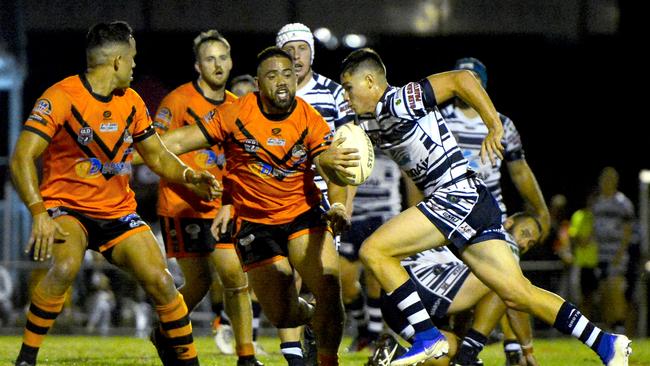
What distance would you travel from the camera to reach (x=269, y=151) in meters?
7.41

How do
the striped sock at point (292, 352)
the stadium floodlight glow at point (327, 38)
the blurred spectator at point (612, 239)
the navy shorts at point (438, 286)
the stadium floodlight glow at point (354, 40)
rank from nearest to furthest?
the striped sock at point (292, 352) → the navy shorts at point (438, 286) → the blurred spectator at point (612, 239) → the stadium floodlight glow at point (327, 38) → the stadium floodlight glow at point (354, 40)

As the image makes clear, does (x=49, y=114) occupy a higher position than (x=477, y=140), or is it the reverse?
(x=49, y=114)

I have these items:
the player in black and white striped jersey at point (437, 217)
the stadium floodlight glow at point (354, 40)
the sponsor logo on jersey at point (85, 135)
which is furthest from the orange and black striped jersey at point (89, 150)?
the stadium floodlight glow at point (354, 40)

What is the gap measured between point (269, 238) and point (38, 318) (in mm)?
1529

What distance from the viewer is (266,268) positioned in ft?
24.4

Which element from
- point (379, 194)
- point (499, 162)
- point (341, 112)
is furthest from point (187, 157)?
point (379, 194)

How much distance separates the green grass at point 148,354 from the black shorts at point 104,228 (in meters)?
1.97

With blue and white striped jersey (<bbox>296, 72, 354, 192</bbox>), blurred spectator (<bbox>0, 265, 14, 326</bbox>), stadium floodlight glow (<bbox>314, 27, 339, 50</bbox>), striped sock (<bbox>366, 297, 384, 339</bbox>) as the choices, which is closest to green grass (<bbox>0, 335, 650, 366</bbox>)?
striped sock (<bbox>366, 297, 384, 339</bbox>)

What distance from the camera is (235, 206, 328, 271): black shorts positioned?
745 centimetres

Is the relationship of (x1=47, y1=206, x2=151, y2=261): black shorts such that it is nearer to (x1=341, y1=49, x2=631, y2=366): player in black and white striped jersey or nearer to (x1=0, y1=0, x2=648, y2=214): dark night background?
(x1=341, y1=49, x2=631, y2=366): player in black and white striped jersey

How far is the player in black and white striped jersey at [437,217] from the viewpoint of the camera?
708 cm

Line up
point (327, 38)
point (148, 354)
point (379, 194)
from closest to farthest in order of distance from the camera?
point (148, 354), point (379, 194), point (327, 38)

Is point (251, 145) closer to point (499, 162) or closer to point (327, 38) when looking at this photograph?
point (499, 162)

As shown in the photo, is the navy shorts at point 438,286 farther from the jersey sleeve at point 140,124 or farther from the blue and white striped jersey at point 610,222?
the blue and white striped jersey at point 610,222
